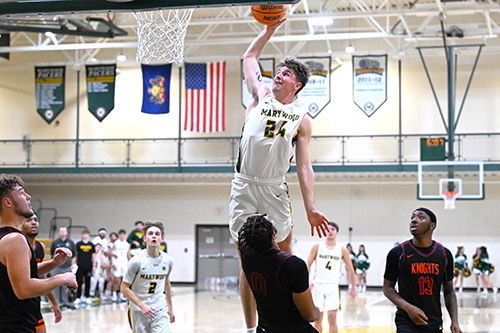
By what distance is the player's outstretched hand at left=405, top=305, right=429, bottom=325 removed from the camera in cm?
502

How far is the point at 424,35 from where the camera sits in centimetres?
1844

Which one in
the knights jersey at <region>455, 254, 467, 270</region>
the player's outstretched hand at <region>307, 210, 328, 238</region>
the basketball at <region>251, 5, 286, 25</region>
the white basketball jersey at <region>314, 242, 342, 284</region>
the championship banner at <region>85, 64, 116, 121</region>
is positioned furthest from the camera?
the championship banner at <region>85, 64, 116, 121</region>

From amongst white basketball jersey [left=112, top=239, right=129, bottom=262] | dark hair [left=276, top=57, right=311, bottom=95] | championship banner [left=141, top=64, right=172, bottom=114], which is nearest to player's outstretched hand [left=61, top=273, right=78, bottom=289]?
dark hair [left=276, top=57, right=311, bottom=95]

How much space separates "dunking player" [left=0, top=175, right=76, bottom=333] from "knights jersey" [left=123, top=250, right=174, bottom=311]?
3087 millimetres

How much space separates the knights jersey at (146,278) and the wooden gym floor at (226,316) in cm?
439

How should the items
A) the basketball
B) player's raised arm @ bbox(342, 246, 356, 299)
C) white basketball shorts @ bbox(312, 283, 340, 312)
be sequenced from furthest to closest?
white basketball shorts @ bbox(312, 283, 340, 312) < player's raised arm @ bbox(342, 246, 356, 299) < the basketball

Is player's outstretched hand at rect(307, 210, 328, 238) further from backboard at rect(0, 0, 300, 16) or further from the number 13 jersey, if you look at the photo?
backboard at rect(0, 0, 300, 16)

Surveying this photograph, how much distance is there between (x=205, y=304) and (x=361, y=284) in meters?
6.93

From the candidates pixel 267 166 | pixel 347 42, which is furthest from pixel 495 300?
pixel 267 166

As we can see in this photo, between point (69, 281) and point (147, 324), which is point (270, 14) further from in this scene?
point (147, 324)

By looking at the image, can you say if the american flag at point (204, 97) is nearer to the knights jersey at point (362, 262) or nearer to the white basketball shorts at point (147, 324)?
the knights jersey at point (362, 262)

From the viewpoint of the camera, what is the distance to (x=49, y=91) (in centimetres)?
2150

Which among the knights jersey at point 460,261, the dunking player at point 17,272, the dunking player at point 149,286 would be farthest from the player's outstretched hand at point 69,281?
the knights jersey at point 460,261

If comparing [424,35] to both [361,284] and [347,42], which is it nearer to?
[347,42]
